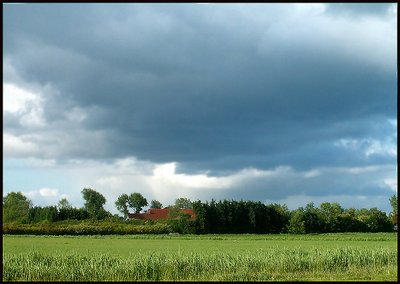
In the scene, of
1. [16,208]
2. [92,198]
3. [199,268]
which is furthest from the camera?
[92,198]

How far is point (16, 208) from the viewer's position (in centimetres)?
9475

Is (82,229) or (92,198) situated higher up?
(92,198)

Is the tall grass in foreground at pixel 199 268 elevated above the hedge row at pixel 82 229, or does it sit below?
above

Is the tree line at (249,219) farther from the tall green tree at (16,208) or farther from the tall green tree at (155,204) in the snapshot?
the tall green tree at (155,204)

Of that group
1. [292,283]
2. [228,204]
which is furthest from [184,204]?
[292,283]

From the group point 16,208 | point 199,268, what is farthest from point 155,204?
point 199,268

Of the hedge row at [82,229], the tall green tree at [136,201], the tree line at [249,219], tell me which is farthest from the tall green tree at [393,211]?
the tall green tree at [136,201]

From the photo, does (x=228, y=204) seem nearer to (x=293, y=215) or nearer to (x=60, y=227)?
(x=293, y=215)


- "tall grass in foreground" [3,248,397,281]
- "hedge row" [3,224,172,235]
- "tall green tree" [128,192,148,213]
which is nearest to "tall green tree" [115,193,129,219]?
"tall green tree" [128,192,148,213]

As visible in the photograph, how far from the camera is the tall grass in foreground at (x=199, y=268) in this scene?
61.6ft

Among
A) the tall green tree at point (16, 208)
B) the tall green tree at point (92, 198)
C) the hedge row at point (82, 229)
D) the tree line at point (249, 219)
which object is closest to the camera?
the hedge row at point (82, 229)

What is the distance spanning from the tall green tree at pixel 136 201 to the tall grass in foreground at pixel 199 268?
95807 millimetres

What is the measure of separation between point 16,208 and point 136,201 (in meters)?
29.4

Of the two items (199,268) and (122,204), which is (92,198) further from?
(199,268)
